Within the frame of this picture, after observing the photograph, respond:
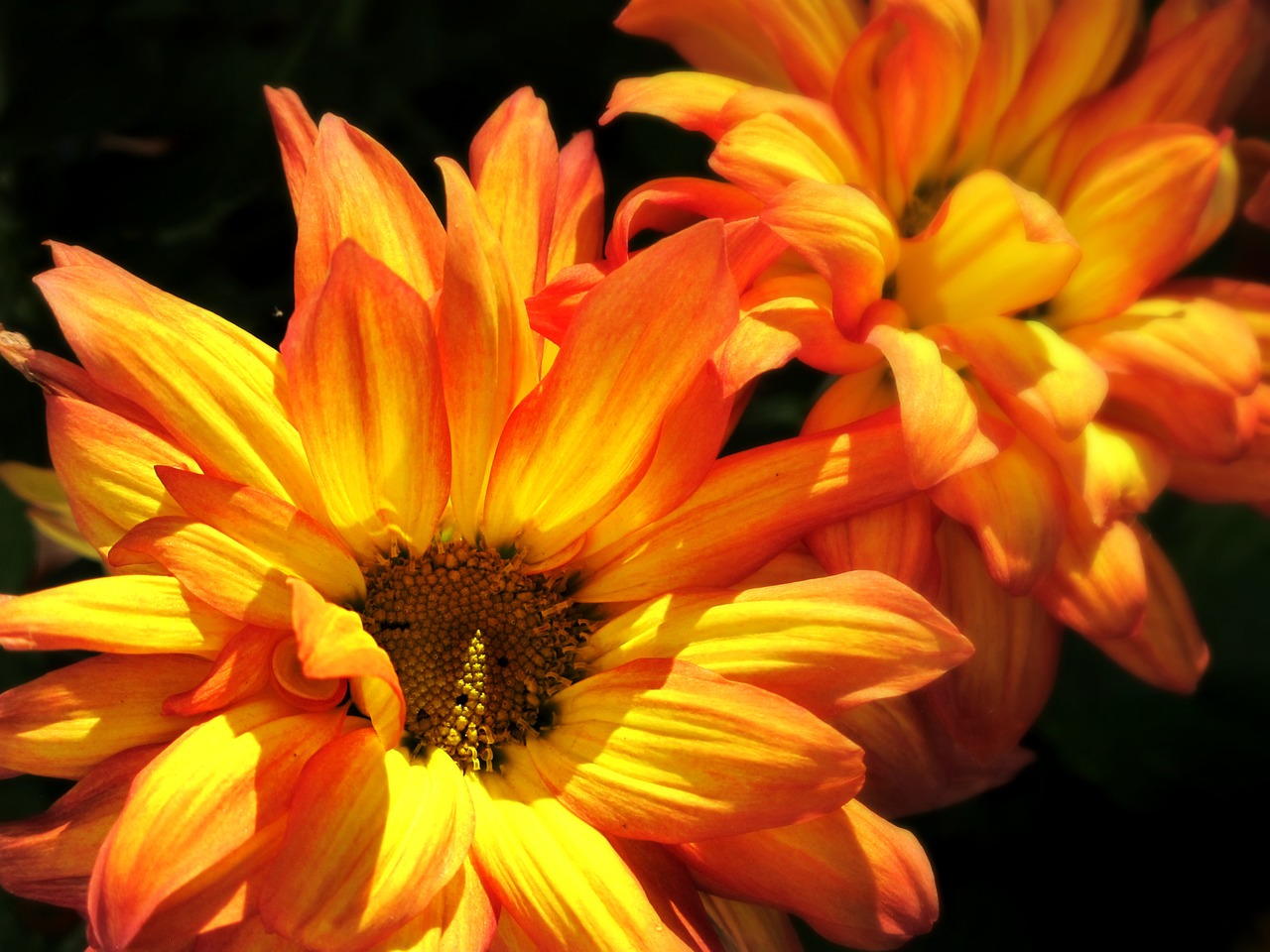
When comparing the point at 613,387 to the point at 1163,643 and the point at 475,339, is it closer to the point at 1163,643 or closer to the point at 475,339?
the point at 475,339

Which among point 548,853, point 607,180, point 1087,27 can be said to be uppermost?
point 1087,27

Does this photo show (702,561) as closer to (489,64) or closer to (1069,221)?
(1069,221)

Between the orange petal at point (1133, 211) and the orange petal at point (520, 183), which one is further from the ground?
the orange petal at point (520, 183)

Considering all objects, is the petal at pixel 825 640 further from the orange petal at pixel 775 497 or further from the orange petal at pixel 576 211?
the orange petal at pixel 576 211

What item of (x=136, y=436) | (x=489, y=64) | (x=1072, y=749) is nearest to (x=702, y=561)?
(x=136, y=436)

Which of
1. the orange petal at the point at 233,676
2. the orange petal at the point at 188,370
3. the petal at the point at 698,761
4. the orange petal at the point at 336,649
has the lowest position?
the petal at the point at 698,761

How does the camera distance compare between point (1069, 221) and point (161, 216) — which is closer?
point (1069, 221)

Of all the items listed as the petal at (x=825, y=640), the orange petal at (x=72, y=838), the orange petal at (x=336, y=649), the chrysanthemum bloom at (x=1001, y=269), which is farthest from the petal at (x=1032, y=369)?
the orange petal at (x=72, y=838)
